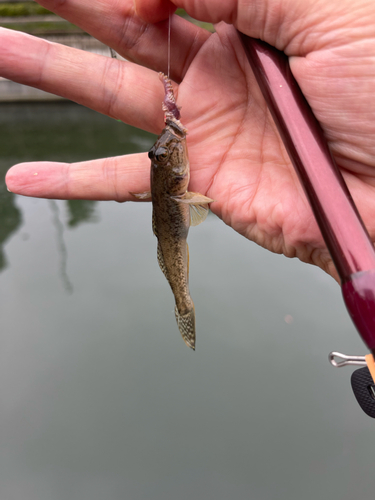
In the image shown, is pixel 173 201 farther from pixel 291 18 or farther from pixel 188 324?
pixel 291 18

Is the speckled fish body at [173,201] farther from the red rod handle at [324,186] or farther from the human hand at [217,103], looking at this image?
the red rod handle at [324,186]

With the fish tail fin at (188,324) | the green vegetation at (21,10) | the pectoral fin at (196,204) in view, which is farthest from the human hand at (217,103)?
the green vegetation at (21,10)

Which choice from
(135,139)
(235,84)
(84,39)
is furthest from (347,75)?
(84,39)

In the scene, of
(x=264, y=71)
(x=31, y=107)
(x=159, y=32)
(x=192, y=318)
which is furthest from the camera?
(x=31, y=107)

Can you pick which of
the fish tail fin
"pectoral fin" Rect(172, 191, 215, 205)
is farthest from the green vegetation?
the fish tail fin

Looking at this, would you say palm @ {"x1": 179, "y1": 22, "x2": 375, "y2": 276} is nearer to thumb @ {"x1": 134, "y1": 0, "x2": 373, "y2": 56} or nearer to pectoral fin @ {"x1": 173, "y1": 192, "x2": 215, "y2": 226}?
pectoral fin @ {"x1": 173, "y1": 192, "x2": 215, "y2": 226}

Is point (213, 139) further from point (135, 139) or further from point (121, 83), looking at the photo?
point (135, 139)

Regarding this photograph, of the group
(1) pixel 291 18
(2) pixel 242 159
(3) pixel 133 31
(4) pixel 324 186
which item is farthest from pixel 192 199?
(3) pixel 133 31
